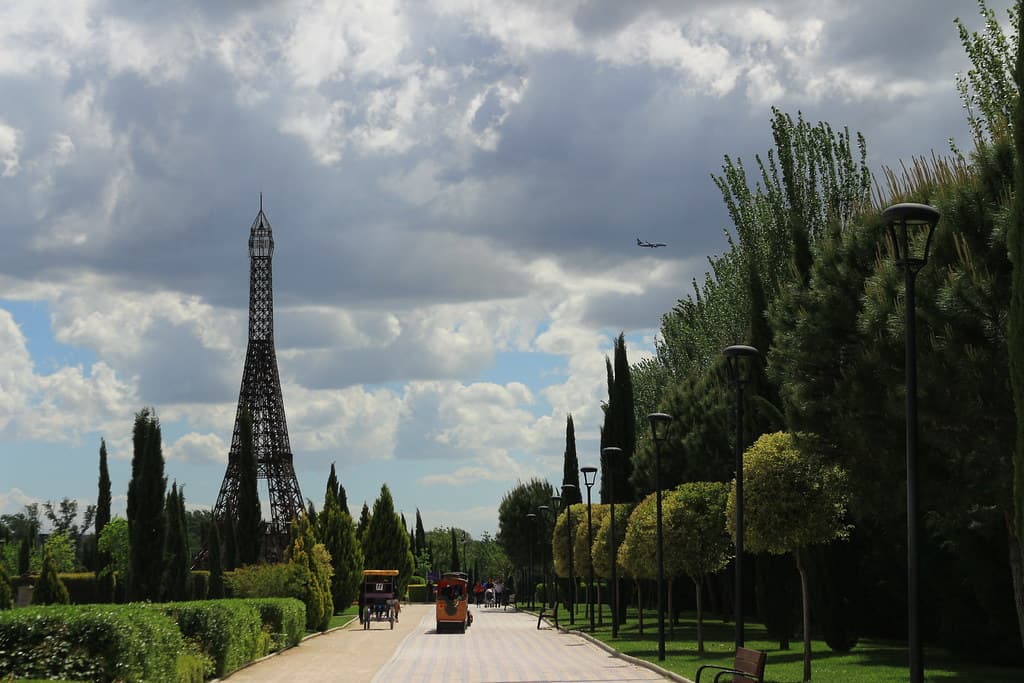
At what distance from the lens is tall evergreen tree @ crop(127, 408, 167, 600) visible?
1658 inches

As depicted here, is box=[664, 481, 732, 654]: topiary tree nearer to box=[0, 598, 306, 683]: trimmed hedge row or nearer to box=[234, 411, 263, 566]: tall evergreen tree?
box=[0, 598, 306, 683]: trimmed hedge row

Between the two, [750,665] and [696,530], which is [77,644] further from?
[696,530]

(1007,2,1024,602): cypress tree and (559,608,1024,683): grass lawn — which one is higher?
(1007,2,1024,602): cypress tree

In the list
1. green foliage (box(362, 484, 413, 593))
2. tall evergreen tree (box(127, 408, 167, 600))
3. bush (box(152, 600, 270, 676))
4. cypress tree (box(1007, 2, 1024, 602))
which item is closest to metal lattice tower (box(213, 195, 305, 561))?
green foliage (box(362, 484, 413, 593))

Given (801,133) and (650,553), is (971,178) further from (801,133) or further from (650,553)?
(801,133)

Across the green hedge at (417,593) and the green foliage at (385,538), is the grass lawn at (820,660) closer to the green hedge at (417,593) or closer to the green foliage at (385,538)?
the green foliage at (385,538)

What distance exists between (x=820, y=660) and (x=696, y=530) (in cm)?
711

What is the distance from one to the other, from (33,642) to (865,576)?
22233mm

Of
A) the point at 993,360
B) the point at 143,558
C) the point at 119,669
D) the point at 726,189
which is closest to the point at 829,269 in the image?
the point at 993,360

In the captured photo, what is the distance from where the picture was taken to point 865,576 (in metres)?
30.8

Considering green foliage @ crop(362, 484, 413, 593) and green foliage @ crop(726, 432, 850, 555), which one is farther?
green foliage @ crop(362, 484, 413, 593)

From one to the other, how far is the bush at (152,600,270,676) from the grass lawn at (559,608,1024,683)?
8.54 m

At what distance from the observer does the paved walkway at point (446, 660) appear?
74.0 ft

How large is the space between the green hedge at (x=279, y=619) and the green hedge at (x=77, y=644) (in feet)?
43.9
